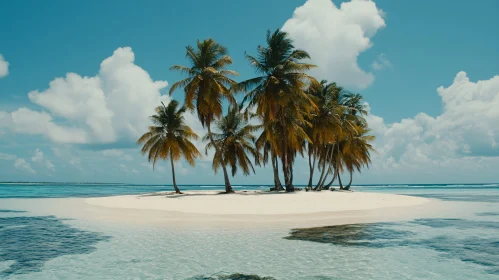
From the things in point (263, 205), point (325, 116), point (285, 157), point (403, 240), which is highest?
point (325, 116)

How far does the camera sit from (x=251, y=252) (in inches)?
368

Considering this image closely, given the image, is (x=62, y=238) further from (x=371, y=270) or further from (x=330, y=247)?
(x=371, y=270)

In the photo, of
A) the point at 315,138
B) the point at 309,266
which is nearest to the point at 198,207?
the point at 309,266

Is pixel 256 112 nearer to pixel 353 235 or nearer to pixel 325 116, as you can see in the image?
pixel 325 116

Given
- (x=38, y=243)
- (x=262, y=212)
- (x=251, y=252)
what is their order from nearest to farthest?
(x=251, y=252)
(x=38, y=243)
(x=262, y=212)

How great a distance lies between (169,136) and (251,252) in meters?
24.3

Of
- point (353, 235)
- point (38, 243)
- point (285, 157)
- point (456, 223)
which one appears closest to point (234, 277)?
point (353, 235)

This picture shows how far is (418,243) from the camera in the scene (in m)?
10.7

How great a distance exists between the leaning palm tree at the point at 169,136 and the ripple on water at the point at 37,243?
1726 cm

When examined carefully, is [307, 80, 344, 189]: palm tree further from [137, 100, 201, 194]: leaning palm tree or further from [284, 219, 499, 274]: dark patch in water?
[284, 219, 499, 274]: dark patch in water

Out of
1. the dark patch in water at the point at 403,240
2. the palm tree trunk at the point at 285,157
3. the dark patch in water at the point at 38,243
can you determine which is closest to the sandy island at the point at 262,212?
the dark patch in water at the point at 403,240

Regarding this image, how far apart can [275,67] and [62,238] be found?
19797 millimetres

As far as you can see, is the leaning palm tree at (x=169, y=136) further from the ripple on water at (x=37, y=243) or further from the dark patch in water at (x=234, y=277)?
the dark patch in water at (x=234, y=277)

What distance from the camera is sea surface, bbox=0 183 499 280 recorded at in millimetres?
7457
